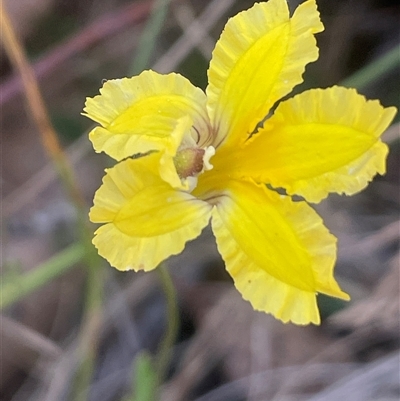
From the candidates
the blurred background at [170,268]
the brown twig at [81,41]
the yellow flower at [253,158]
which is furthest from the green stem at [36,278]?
the yellow flower at [253,158]

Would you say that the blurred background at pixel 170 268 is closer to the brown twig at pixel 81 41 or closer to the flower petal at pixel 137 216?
the brown twig at pixel 81 41

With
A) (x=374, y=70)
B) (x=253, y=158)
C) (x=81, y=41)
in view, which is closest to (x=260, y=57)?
(x=253, y=158)

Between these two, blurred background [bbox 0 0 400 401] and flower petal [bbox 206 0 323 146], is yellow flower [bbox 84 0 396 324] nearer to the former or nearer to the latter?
flower petal [bbox 206 0 323 146]

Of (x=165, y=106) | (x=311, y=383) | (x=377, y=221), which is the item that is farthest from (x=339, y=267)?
(x=165, y=106)

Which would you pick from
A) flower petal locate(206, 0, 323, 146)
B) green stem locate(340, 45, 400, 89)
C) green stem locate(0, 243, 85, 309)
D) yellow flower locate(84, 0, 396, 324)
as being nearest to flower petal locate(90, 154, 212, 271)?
Answer: yellow flower locate(84, 0, 396, 324)

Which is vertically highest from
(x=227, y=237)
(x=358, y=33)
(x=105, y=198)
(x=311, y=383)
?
(x=105, y=198)

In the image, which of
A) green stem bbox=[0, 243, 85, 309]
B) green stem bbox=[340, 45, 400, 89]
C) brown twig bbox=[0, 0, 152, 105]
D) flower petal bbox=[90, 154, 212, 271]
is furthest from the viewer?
brown twig bbox=[0, 0, 152, 105]

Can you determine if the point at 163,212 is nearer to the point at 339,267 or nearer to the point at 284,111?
the point at 284,111
